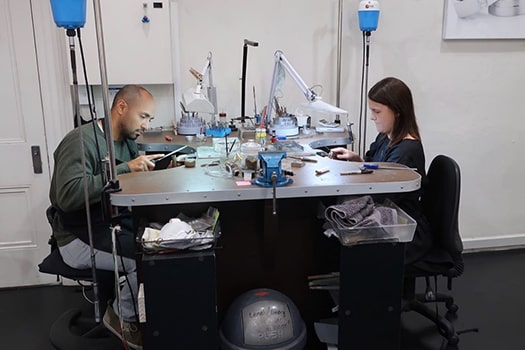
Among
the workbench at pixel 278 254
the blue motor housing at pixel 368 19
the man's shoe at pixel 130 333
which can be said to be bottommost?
the man's shoe at pixel 130 333

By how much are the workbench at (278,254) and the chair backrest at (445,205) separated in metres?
0.23

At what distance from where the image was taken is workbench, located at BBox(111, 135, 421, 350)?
1.63 m

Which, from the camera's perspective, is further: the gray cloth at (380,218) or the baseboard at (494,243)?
the baseboard at (494,243)

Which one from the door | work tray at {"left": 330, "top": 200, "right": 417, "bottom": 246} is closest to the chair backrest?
work tray at {"left": 330, "top": 200, "right": 417, "bottom": 246}

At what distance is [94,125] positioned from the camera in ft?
6.38

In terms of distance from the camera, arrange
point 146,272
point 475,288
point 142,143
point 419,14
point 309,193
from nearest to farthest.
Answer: point 146,272 < point 309,193 < point 142,143 < point 475,288 < point 419,14

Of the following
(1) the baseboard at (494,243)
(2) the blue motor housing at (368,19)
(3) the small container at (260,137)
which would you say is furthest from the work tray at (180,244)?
(1) the baseboard at (494,243)

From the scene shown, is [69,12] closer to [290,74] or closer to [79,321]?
[290,74]

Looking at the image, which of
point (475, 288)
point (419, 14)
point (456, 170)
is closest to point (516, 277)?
point (475, 288)

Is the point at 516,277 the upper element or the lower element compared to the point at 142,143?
lower

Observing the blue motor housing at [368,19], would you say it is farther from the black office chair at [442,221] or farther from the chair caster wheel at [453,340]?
the chair caster wheel at [453,340]

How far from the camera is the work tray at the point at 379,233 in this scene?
5.57 ft

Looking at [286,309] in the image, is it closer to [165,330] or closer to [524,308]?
[165,330]

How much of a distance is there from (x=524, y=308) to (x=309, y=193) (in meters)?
1.72
